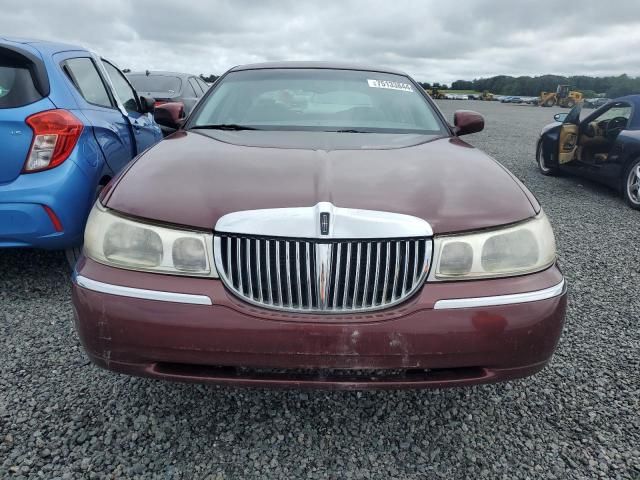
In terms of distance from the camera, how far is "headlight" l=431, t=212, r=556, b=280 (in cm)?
167

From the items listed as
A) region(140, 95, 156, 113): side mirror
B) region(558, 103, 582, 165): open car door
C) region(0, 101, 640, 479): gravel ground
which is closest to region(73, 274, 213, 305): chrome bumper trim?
region(0, 101, 640, 479): gravel ground

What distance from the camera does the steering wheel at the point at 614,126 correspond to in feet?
22.1

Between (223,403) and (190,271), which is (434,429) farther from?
(190,271)

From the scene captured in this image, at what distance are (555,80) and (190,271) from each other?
6691 centimetres

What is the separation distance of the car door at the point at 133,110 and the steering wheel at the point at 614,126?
5.84 m

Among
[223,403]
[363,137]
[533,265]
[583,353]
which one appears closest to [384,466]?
[223,403]

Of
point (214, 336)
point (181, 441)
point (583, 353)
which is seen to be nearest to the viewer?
point (214, 336)

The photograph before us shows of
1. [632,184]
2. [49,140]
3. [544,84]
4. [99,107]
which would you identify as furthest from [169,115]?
[544,84]

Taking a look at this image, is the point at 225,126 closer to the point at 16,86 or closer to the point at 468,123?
the point at 16,86

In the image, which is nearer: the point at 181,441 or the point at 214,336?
the point at 214,336

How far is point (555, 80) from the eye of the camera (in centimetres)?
5925

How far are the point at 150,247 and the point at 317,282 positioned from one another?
1.92 ft

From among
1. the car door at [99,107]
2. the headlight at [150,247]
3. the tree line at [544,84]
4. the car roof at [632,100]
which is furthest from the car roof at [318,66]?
the tree line at [544,84]

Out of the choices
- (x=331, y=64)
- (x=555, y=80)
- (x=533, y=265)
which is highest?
(x=331, y=64)
